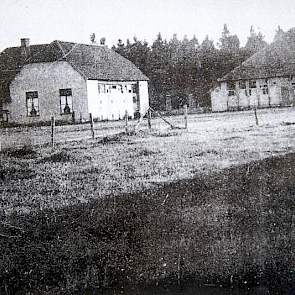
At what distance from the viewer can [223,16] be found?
280 centimetres

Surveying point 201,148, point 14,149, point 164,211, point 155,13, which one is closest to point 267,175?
point 201,148

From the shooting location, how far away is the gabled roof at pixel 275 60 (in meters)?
3.04

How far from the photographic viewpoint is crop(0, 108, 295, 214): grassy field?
2646 millimetres

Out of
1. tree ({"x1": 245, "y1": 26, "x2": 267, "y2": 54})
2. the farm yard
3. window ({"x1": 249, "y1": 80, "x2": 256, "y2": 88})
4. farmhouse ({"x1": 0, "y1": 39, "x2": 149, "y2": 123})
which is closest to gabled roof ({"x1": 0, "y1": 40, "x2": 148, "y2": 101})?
farmhouse ({"x1": 0, "y1": 39, "x2": 149, "y2": 123})

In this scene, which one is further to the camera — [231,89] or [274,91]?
→ [231,89]

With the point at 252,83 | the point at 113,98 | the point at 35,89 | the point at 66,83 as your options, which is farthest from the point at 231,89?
the point at 113,98

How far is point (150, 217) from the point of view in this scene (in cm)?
253

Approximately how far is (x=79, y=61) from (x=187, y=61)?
2534 millimetres

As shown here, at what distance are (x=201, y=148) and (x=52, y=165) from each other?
1.00m

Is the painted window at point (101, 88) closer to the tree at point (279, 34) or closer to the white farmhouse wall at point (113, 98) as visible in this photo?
the white farmhouse wall at point (113, 98)

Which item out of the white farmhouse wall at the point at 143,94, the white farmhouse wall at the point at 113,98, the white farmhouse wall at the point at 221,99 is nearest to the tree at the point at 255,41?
the white farmhouse wall at the point at 221,99

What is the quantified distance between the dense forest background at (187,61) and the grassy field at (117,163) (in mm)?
654

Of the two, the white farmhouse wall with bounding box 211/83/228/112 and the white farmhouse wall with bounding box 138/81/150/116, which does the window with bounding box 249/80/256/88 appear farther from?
the white farmhouse wall with bounding box 138/81/150/116

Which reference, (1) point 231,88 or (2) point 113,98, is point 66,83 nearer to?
(1) point 231,88
